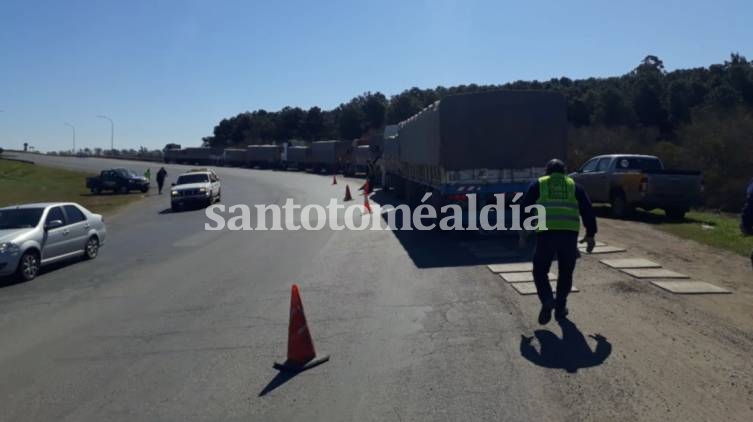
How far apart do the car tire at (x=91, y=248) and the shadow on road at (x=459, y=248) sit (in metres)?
7.23

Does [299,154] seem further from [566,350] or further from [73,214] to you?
[566,350]

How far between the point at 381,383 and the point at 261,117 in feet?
455

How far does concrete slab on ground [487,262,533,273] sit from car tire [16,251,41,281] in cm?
883

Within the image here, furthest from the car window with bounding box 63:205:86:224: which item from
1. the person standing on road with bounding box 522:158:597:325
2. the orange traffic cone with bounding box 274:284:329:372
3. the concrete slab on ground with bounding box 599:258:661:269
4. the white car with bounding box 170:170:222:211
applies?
the white car with bounding box 170:170:222:211

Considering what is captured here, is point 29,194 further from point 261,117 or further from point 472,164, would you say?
point 261,117

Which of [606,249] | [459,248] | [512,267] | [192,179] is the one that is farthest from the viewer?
[192,179]

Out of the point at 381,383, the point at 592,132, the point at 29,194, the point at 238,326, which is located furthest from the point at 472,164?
the point at 29,194

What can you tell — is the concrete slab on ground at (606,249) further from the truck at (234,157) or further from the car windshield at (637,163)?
the truck at (234,157)

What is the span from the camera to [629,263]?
12.3 meters

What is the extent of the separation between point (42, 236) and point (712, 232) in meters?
14.3

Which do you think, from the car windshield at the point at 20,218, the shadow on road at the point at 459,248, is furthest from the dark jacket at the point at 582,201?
the car windshield at the point at 20,218

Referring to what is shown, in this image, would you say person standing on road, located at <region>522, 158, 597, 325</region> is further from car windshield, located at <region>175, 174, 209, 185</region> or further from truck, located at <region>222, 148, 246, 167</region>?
truck, located at <region>222, 148, 246, 167</region>

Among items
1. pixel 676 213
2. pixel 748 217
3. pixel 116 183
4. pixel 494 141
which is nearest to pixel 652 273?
pixel 748 217

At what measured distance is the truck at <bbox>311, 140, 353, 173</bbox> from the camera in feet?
213
